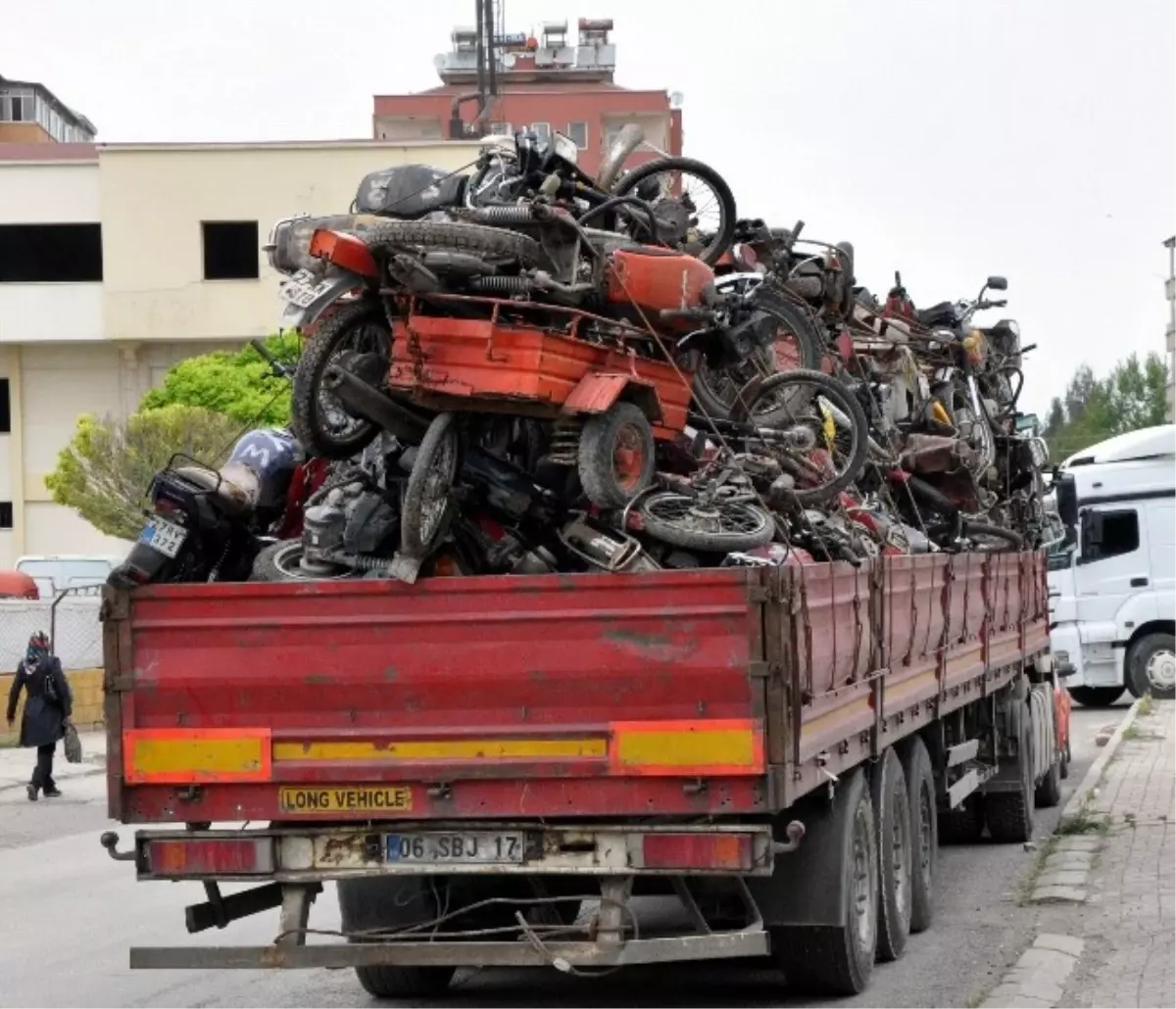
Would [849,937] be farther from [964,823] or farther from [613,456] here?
[964,823]

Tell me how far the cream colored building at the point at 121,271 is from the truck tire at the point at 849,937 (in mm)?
42618

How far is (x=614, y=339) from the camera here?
1005 cm

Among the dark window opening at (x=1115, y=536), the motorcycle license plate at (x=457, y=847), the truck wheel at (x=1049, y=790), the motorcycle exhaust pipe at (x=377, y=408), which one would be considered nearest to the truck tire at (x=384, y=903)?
the motorcycle license plate at (x=457, y=847)

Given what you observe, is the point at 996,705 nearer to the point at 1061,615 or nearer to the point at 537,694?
the point at 537,694

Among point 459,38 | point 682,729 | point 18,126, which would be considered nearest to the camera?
point 682,729

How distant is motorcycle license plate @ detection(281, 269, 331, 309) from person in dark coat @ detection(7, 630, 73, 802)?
13.2m

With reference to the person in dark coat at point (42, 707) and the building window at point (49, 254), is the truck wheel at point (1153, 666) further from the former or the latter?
the building window at point (49, 254)

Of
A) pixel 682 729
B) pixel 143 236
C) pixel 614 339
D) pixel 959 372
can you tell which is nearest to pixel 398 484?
pixel 614 339

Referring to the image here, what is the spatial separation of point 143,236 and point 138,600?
156 feet

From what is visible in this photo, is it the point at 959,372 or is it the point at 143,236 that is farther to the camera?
the point at 143,236

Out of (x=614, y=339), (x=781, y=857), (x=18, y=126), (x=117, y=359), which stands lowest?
(x=781, y=857)

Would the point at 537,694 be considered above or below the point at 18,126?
below

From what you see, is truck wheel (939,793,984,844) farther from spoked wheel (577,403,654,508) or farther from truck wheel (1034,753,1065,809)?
spoked wheel (577,403,654,508)

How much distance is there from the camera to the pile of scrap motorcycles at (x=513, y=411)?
9328mm
